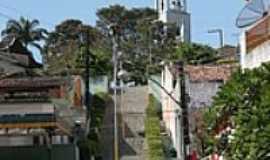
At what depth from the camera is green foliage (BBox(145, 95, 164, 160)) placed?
→ 4759cm

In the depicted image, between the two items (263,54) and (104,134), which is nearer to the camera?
(263,54)

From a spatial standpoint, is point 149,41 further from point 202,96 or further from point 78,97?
point 202,96

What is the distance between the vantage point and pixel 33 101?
33094 mm

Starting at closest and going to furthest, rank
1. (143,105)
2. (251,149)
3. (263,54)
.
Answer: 1. (251,149)
2. (263,54)
3. (143,105)

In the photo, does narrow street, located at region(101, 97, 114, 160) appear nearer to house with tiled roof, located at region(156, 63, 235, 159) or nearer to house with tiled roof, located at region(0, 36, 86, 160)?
house with tiled roof, located at region(0, 36, 86, 160)

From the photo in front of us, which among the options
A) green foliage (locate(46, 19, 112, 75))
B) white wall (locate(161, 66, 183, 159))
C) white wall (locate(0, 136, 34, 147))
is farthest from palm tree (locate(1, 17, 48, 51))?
white wall (locate(0, 136, 34, 147))

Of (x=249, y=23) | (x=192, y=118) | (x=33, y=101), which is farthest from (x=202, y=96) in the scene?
(x=249, y=23)

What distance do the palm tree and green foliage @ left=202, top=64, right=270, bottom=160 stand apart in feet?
215

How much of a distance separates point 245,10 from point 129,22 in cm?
6967

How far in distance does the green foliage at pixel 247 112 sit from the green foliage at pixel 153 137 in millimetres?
31150

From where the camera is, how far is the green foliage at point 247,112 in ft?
44.6

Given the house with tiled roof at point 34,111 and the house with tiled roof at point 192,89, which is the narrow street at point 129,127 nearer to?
the house with tiled roof at point 34,111

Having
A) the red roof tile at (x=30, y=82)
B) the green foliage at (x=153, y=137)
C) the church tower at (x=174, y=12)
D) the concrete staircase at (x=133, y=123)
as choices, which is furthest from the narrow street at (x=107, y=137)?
the church tower at (x=174, y=12)

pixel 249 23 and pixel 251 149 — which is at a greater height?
pixel 249 23
